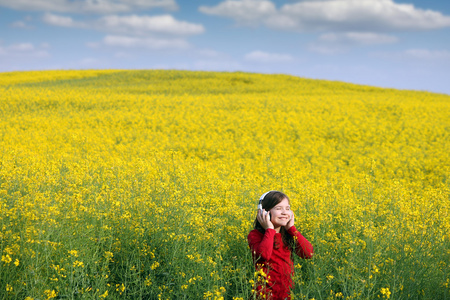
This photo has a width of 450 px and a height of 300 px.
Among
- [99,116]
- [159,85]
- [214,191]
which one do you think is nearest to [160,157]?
[214,191]

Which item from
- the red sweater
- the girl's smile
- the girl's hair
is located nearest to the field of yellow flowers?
the red sweater

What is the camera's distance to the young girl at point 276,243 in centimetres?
369

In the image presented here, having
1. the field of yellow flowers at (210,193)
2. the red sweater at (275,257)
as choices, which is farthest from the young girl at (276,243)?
the field of yellow flowers at (210,193)

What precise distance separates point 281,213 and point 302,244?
0.38 metres

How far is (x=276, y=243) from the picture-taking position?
388 centimetres

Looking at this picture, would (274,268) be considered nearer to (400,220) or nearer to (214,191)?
(400,220)

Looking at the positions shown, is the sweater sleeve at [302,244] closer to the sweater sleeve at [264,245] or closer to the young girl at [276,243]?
the young girl at [276,243]

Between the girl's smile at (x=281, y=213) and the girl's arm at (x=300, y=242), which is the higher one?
the girl's smile at (x=281, y=213)

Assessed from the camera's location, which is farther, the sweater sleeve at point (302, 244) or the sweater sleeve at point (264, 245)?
the sweater sleeve at point (302, 244)

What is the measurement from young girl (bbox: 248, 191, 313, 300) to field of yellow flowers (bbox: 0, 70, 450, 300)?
15 cm

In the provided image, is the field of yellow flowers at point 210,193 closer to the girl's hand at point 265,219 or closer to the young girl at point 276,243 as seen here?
the young girl at point 276,243

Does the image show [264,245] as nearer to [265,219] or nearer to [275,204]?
[265,219]

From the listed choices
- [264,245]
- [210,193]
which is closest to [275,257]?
[264,245]

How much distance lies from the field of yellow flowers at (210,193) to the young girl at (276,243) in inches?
5.8
